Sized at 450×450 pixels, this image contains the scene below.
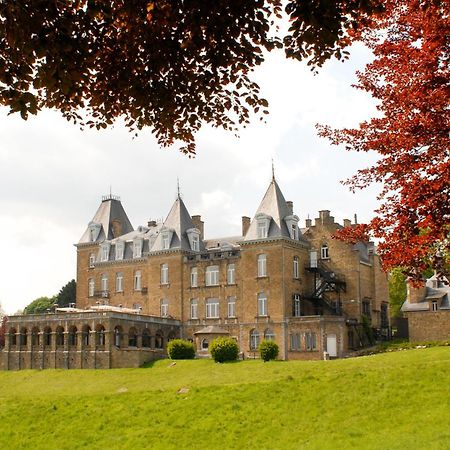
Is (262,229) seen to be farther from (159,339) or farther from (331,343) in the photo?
(159,339)

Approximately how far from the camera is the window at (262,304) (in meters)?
51.6

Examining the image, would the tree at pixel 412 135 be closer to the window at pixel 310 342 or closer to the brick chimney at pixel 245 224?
the window at pixel 310 342

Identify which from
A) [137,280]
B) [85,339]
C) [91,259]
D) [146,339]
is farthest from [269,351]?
[91,259]

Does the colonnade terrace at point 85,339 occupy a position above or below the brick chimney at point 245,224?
below

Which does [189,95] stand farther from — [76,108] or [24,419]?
[24,419]

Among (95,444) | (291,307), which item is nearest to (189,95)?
(95,444)

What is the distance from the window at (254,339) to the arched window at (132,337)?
9.16m

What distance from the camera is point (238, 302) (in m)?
53.4

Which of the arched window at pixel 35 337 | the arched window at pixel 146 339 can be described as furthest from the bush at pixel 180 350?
→ the arched window at pixel 35 337

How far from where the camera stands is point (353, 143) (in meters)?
13.5

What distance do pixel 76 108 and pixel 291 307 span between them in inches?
1726

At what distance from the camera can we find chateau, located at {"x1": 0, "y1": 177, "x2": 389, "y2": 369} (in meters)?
50.5

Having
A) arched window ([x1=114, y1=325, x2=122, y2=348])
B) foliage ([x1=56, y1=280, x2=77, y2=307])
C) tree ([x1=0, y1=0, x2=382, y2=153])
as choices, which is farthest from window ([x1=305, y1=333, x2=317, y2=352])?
foliage ([x1=56, y1=280, x2=77, y2=307])

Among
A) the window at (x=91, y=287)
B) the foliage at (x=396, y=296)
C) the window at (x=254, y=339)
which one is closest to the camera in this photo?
the window at (x=254, y=339)
